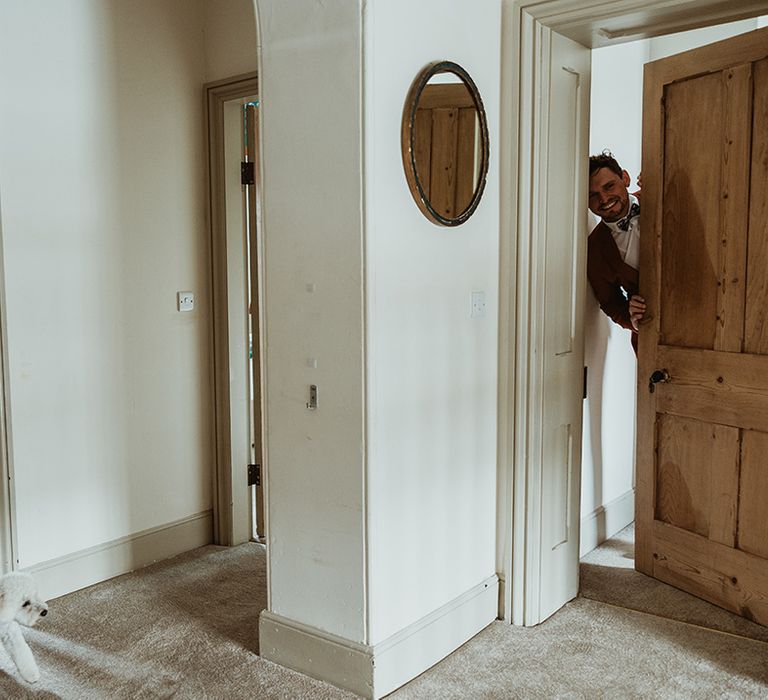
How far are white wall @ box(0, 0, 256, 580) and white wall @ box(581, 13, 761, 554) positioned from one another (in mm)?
1684

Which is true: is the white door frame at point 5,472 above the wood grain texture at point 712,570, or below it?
above

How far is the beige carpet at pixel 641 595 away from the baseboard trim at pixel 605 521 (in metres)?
0.06

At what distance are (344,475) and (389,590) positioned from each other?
1.32 ft

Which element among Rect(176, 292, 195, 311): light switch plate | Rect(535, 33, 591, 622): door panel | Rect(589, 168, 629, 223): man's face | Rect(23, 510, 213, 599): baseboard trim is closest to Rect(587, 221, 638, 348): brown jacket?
Rect(589, 168, 629, 223): man's face

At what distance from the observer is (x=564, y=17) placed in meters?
2.71

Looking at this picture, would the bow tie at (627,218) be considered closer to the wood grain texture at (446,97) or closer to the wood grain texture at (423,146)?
the wood grain texture at (446,97)

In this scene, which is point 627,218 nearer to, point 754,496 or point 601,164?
point 601,164

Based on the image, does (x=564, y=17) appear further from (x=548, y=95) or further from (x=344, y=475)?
(x=344, y=475)

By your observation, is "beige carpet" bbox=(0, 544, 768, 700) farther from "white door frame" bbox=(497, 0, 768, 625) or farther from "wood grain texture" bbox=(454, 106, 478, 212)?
"wood grain texture" bbox=(454, 106, 478, 212)

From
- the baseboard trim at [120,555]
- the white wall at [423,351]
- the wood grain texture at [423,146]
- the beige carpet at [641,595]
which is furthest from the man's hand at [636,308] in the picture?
the baseboard trim at [120,555]

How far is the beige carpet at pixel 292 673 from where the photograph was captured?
2.47m

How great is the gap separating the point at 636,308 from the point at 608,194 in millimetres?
502

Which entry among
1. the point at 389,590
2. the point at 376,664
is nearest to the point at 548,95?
the point at 389,590

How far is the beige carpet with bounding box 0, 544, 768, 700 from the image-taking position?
247 cm
